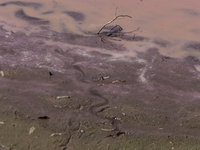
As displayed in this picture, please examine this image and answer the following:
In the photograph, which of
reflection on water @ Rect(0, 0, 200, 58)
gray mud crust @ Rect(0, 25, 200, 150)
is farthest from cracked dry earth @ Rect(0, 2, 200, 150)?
reflection on water @ Rect(0, 0, 200, 58)

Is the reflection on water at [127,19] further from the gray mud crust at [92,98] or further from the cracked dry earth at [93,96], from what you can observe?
the gray mud crust at [92,98]

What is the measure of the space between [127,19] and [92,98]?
7.72 ft

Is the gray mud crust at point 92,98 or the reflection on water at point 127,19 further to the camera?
the reflection on water at point 127,19

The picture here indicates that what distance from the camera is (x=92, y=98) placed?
9.93 feet

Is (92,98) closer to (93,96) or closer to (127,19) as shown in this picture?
(93,96)

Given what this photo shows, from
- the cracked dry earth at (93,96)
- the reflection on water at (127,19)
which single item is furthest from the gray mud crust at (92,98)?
the reflection on water at (127,19)

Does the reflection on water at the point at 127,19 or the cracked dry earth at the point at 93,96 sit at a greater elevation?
the reflection on water at the point at 127,19

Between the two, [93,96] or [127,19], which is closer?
[93,96]

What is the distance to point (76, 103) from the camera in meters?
2.93

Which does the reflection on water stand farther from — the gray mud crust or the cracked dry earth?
the gray mud crust

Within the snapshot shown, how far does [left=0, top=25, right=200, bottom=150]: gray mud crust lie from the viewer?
2543mm

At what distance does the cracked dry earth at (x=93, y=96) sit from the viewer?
100 inches

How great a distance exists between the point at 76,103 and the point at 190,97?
142 cm

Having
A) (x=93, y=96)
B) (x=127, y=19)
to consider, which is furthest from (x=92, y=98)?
(x=127, y=19)
